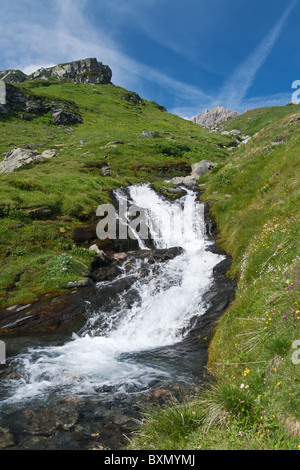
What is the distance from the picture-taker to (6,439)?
21.3ft

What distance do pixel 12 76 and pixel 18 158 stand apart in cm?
11772

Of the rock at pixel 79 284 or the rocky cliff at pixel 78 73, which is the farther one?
the rocky cliff at pixel 78 73

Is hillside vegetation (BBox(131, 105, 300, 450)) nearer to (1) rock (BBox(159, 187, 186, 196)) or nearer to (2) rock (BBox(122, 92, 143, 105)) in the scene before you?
(1) rock (BBox(159, 187, 186, 196))

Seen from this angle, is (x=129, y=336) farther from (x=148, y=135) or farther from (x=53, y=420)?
(x=148, y=135)

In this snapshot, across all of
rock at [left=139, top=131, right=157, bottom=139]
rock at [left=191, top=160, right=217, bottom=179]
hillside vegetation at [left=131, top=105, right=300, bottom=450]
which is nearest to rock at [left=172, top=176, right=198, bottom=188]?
rock at [left=191, top=160, right=217, bottom=179]

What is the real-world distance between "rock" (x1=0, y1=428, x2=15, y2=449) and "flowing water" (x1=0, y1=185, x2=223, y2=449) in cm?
16

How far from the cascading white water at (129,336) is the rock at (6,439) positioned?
155 centimetres

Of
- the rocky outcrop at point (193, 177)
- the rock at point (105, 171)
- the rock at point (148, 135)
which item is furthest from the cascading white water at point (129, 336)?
the rock at point (148, 135)

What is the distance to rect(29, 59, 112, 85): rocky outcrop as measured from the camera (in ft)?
446

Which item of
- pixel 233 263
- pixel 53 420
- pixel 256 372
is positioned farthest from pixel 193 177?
pixel 53 420

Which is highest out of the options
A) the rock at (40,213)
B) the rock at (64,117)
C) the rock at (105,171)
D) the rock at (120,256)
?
the rock at (64,117)

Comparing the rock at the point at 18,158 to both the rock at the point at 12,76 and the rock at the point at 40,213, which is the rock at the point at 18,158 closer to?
the rock at the point at 40,213

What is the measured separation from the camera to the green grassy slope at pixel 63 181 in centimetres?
1764

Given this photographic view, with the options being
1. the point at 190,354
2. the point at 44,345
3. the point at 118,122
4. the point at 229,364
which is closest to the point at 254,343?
the point at 229,364
